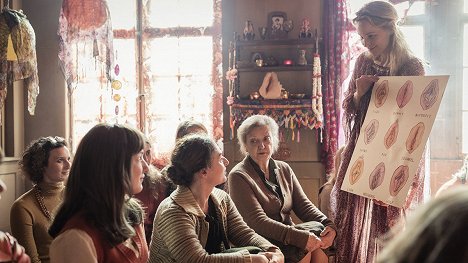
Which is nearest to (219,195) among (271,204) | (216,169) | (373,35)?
(216,169)

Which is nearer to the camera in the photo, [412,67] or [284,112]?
[412,67]

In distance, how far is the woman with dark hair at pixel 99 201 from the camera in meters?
1.67

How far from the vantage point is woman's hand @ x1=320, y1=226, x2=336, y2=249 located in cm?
304

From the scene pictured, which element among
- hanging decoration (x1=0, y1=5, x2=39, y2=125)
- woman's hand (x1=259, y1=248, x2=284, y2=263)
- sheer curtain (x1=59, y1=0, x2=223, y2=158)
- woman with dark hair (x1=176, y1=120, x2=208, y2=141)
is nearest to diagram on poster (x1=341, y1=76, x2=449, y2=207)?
woman's hand (x1=259, y1=248, x2=284, y2=263)

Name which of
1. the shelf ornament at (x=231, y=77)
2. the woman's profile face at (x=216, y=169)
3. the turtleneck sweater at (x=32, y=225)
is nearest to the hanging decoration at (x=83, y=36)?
the shelf ornament at (x=231, y=77)

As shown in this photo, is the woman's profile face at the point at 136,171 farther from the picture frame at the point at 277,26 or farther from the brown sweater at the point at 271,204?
the picture frame at the point at 277,26

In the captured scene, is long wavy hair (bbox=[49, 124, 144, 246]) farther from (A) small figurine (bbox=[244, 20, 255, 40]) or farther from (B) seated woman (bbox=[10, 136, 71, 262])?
(A) small figurine (bbox=[244, 20, 255, 40])

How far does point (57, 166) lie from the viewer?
3.01 m

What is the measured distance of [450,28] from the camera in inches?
177

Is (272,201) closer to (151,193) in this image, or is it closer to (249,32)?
(151,193)

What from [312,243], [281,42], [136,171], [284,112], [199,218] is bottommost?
[312,243]

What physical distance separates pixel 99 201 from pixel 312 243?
1530 mm

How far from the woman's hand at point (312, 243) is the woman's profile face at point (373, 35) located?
103 cm

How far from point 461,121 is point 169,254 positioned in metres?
3.09
